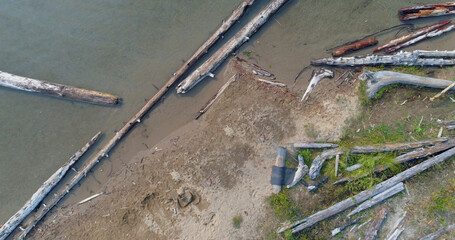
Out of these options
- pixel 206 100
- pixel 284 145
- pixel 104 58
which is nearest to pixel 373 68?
pixel 284 145

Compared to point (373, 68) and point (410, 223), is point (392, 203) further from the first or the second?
point (373, 68)

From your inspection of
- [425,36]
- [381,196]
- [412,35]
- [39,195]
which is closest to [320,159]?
[381,196]

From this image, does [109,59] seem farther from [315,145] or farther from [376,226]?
[376,226]

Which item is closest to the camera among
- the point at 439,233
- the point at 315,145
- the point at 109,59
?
the point at 439,233

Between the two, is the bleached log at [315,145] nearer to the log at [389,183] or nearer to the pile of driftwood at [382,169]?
the pile of driftwood at [382,169]

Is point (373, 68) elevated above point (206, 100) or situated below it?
below

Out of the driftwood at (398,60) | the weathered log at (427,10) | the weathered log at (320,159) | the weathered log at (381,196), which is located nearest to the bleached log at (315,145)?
the weathered log at (320,159)
